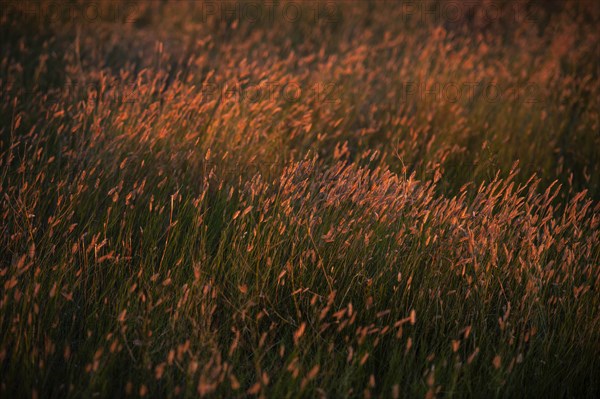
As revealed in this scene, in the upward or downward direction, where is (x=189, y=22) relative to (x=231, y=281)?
upward

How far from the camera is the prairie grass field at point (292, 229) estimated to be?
6.27ft

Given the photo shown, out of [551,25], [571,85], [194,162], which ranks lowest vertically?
[194,162]

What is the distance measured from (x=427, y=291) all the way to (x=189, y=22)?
15.5ft

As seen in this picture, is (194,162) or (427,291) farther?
(194,162)

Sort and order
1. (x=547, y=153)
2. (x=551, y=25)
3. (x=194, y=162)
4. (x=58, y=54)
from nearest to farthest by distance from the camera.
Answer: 1. (x=194, y=162)
2. (x=547, y=153)
3. (x=58, y=54)
4. (x=551, y=25)

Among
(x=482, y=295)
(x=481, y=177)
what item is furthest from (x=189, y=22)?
(x=482, y=295)

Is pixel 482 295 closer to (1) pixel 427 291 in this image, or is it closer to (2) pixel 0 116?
(1) pixel 427 291

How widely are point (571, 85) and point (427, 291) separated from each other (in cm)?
381

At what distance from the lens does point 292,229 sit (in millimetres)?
2455

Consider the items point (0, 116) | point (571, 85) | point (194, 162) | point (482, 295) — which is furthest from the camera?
point (571, 85)

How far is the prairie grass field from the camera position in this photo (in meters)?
1.91

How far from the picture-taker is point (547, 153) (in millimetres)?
3908

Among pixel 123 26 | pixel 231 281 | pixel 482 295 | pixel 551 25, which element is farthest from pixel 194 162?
pixel 551 25

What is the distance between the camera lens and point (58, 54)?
4449mm
